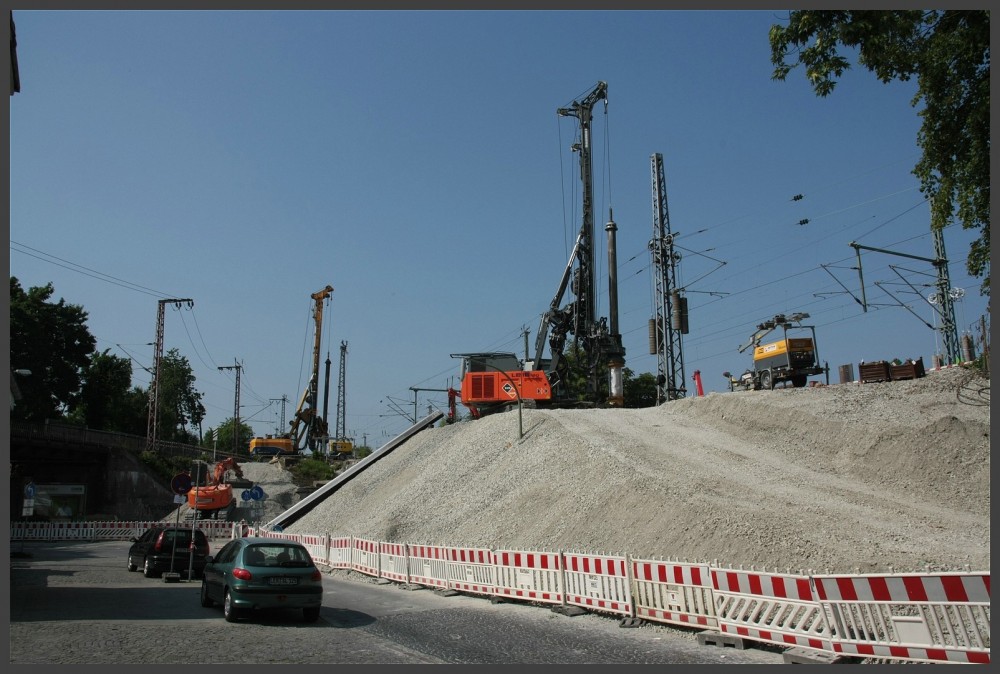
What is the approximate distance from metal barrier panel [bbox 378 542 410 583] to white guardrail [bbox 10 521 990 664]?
223cm

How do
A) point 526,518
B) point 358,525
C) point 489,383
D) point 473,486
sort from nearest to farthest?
point 526,518 < point 473,486 < point 358,525 < point 489,383

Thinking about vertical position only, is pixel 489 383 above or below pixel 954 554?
above

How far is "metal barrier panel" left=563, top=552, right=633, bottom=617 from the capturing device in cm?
1252

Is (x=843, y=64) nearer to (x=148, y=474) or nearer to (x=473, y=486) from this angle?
(x=473, y=486)

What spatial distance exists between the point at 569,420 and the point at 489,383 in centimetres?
900

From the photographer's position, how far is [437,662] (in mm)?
9289

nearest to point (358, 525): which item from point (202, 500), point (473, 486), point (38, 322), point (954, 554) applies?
point (473, 486)

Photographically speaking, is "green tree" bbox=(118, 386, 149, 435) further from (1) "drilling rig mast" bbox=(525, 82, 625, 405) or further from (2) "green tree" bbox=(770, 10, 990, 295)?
(2) "green tree" bbox=(770, 10, 990, 295)

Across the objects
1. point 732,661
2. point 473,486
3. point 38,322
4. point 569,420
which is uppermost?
point 38,322

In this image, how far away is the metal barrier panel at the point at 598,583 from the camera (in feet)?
41.1

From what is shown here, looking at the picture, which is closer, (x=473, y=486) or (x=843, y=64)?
(x=843, y=64)

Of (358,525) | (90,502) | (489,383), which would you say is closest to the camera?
(358,525)

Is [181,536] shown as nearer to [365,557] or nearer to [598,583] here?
[365,557]

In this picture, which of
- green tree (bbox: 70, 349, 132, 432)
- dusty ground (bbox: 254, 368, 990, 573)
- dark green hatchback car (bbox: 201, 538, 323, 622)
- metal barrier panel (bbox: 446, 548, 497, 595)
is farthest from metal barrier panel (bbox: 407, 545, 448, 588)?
green tree (bbox: 70, 349, 132, 432)
